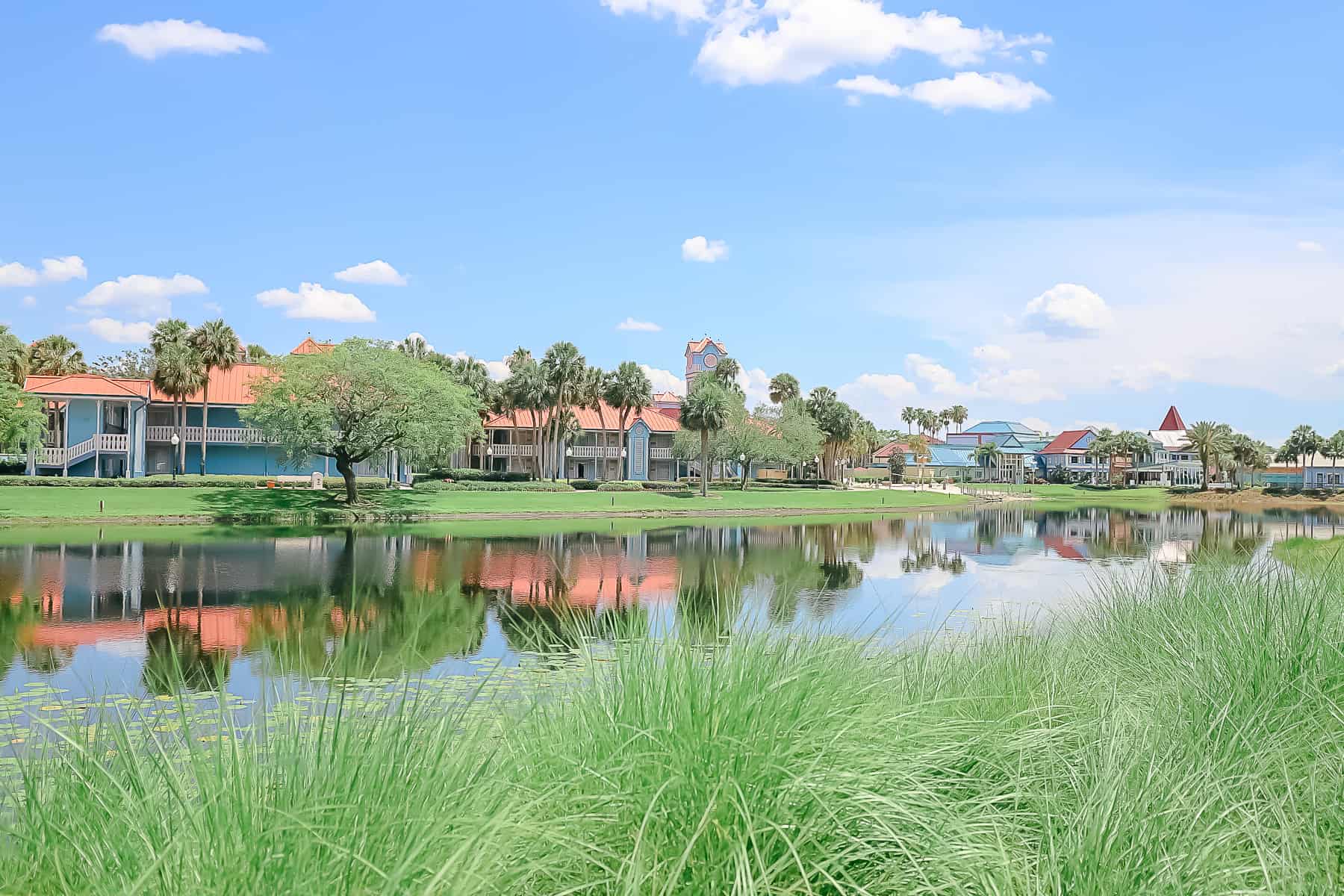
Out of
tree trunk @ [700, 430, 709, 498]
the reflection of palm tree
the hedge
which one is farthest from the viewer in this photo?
tree trunk @ [700, 430, 709, 498]

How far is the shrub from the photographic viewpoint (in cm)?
6512

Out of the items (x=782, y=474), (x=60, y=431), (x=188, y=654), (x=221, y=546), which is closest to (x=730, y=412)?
(x=782, y=474)

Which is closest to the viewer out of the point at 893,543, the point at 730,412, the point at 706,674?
the point at 706,674

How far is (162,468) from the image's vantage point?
2293 inches

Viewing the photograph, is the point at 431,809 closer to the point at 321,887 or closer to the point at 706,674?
the point at 321,887

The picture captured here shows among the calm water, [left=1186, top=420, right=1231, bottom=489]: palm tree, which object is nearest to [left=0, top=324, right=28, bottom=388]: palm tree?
the calm water

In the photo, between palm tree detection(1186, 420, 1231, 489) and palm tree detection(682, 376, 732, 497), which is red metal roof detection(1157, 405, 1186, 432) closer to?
palm tree detection(1186, 420, 1231, 489)

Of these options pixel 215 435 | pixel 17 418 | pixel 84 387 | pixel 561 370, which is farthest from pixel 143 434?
pixel 561 370

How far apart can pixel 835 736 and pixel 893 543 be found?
34.7 meters

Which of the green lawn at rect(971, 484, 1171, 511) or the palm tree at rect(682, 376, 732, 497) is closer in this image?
the palm tree at rect(682, 376, 732, 497)

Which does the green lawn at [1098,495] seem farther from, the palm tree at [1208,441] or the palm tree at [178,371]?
the palm tree at [178,371]

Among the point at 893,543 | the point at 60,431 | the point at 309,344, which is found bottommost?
the point at 893,543

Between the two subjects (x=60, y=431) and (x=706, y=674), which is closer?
(x=706, y=674)

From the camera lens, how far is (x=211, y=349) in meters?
55.1
